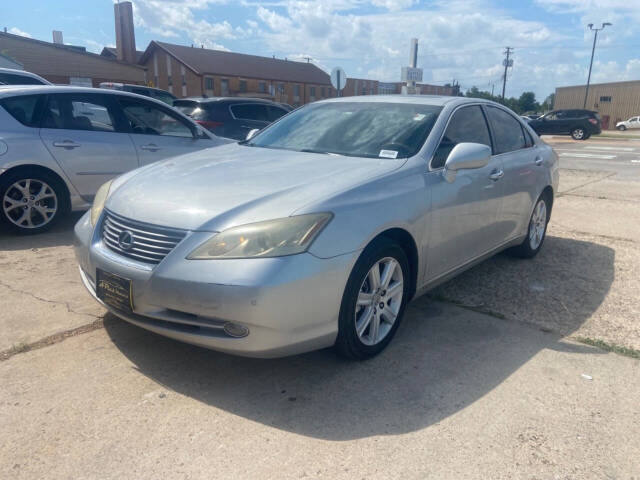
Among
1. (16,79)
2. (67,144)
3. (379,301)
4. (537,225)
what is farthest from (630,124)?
(379,301)

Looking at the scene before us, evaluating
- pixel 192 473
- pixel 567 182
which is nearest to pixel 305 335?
pixel 192 473

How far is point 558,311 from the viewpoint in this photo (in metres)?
4.02

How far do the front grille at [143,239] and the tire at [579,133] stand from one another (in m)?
30.0

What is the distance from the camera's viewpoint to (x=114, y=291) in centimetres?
280

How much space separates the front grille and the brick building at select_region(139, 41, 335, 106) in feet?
143

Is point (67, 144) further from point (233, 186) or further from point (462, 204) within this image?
point (462, 204)

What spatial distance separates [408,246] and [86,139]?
3981mm

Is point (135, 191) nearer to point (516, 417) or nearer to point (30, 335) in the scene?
point (30, 335)

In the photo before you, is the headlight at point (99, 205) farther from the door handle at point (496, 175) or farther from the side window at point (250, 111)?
the side window at point (250, 111)

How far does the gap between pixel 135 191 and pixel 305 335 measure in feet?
4.46

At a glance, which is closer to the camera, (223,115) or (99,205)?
(99,205)

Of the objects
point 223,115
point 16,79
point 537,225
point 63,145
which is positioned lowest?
point 537,225

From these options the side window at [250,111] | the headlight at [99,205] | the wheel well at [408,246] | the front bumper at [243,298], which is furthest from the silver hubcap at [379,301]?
the side window at [250,111]

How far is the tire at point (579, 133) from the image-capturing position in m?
28.4
